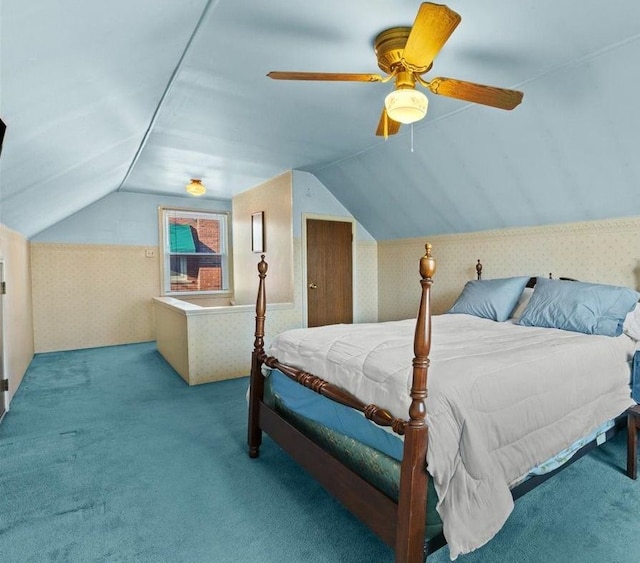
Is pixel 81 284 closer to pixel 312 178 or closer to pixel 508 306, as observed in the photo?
pixel 312 178

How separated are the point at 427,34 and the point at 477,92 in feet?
1.87

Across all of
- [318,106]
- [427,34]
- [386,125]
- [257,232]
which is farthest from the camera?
[257,232]

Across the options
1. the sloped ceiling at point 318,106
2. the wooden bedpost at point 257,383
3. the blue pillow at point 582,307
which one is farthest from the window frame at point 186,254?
the blue pillow at point 582,307

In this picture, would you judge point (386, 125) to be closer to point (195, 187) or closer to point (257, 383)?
point (257, 383)

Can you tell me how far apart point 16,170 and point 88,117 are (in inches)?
23.1

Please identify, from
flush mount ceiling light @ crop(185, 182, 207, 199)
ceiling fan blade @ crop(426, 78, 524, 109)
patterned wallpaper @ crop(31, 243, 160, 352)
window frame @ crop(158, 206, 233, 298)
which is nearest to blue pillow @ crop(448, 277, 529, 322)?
ceiling fan blade @ crop(426, 78, 524, 109)

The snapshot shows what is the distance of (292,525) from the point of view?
187cm

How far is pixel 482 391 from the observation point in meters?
1.60

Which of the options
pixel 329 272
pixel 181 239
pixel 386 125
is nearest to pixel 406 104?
pixel 386 125

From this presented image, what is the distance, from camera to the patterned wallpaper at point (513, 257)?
3.30 m

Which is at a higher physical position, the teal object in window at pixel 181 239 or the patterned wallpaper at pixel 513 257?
the teal object in window at pixel 181 239

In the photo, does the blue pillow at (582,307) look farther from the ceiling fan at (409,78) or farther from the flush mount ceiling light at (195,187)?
the flush mount ceiling light at (195,187)

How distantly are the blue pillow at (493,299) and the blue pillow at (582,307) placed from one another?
0.83 ft

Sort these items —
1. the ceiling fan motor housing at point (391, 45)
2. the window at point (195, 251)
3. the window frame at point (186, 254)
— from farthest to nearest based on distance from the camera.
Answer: the window at point (195, 251) → the window frame at point (186, 254) → the ceiling fan motor housing at point (391, 45)
